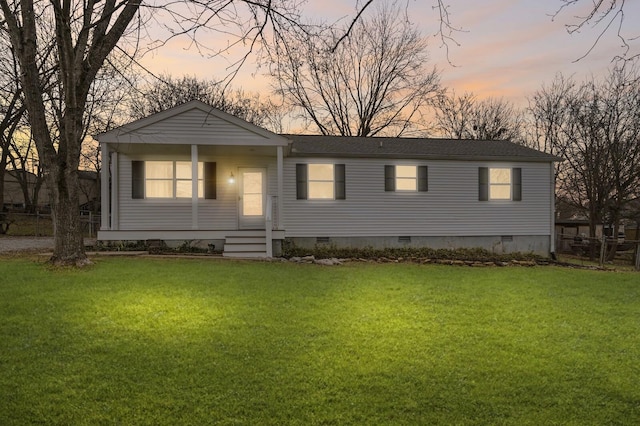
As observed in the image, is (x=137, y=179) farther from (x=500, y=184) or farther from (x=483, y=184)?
(x=500, y=184)

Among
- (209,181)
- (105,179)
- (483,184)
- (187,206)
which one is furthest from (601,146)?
(105,179)

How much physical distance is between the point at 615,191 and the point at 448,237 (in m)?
10.00

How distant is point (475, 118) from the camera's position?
32.8 m

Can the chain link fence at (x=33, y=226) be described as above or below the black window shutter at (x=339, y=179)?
below

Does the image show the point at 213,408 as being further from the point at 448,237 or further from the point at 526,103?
the point at 526,103

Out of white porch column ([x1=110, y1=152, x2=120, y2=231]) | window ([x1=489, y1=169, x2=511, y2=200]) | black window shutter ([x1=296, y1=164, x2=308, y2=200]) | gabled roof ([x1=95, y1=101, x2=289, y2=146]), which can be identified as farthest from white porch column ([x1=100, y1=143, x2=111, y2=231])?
window ([x1=489, y1=169, x2=511, y2=200])

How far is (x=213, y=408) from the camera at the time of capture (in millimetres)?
3281

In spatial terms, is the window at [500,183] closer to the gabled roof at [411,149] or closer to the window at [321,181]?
the gabled roof at [411,149]

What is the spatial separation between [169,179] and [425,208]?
8794mm

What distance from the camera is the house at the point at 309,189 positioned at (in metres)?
13.2

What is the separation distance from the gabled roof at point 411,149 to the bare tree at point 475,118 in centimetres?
1545

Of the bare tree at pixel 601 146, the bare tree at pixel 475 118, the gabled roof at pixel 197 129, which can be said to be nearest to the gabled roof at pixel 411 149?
the gabled roof at pixel 197 129

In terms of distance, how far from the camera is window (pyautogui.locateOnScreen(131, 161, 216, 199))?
14031 millimetres

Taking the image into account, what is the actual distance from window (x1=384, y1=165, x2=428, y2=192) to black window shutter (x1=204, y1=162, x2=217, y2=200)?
5893mm
